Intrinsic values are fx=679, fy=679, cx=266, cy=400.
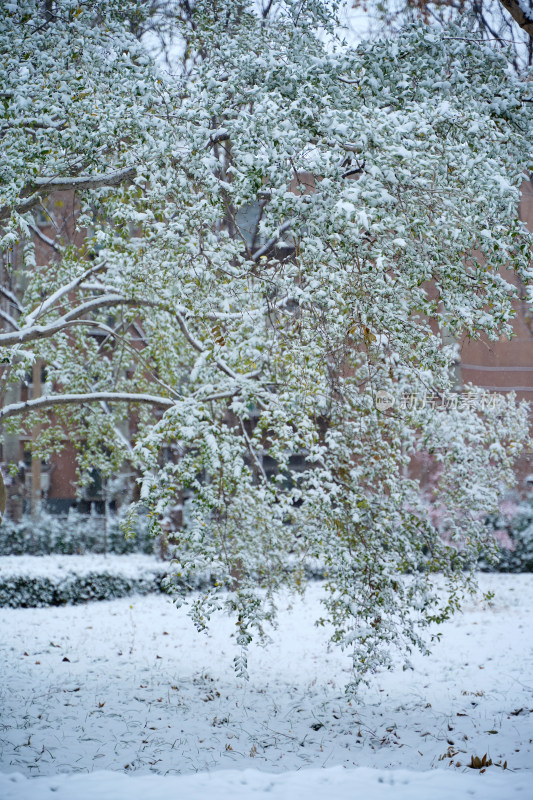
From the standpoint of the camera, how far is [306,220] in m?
4.39

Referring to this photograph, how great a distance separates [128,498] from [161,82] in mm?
14229

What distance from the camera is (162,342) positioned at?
905 cm

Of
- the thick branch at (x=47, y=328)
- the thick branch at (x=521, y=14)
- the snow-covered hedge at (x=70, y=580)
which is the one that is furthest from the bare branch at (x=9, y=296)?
the thick branch at (x=521, y=14)

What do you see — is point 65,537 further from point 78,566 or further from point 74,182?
point 74,182

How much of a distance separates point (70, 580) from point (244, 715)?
6.40 m

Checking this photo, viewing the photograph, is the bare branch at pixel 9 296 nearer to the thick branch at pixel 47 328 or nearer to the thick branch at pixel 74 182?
the thick branch at pixel 47 328

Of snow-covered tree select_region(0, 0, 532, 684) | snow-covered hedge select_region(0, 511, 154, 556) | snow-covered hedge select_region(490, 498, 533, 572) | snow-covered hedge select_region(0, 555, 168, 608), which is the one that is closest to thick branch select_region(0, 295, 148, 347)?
snow-covered tree select_region(0, 0, 532, 684)

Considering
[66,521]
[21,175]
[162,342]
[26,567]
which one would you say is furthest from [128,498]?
[21,175]

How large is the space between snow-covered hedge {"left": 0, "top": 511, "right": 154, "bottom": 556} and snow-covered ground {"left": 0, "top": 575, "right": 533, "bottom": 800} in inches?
169

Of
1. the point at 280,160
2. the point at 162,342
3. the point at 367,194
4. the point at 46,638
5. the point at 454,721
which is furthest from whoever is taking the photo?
the point at 46,638

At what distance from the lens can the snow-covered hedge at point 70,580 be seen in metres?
12.0

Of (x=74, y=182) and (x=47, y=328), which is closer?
(x=74, y=182)

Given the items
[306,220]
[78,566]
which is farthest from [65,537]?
[306,220]

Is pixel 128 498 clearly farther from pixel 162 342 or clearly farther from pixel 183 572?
pixel 183 572
